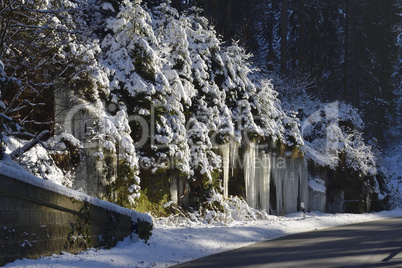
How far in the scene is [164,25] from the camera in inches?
789

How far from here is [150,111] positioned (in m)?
15.8

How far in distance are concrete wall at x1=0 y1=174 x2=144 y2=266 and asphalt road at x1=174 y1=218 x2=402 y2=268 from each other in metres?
1.88

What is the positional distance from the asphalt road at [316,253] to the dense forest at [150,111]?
164 inches

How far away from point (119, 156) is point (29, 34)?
4.96m

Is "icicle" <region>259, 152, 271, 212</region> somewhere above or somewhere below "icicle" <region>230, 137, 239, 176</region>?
below

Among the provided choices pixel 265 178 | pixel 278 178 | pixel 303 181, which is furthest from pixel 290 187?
pixel 265 178

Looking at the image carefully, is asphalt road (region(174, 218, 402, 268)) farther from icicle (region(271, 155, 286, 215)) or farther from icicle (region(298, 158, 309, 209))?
icicle (region(298, 158, 309, 209))

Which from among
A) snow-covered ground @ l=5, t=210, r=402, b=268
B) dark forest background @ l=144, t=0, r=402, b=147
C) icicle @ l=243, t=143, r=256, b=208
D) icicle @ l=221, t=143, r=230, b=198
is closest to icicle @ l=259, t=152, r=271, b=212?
icicle @ l=243, t=143, r=256, b=208

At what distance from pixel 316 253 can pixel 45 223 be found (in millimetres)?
5819

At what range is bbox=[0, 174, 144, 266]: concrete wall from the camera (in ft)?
24.2

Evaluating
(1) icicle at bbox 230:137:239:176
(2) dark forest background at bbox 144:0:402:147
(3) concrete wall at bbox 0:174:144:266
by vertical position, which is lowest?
(3) concrete wall at bbox 0:174:144:266

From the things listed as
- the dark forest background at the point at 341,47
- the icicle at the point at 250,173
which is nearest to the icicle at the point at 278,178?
the icicle at the point at 250,173

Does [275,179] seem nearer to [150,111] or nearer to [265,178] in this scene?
[265,178]

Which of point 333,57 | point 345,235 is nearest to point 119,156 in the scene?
point 345,235
